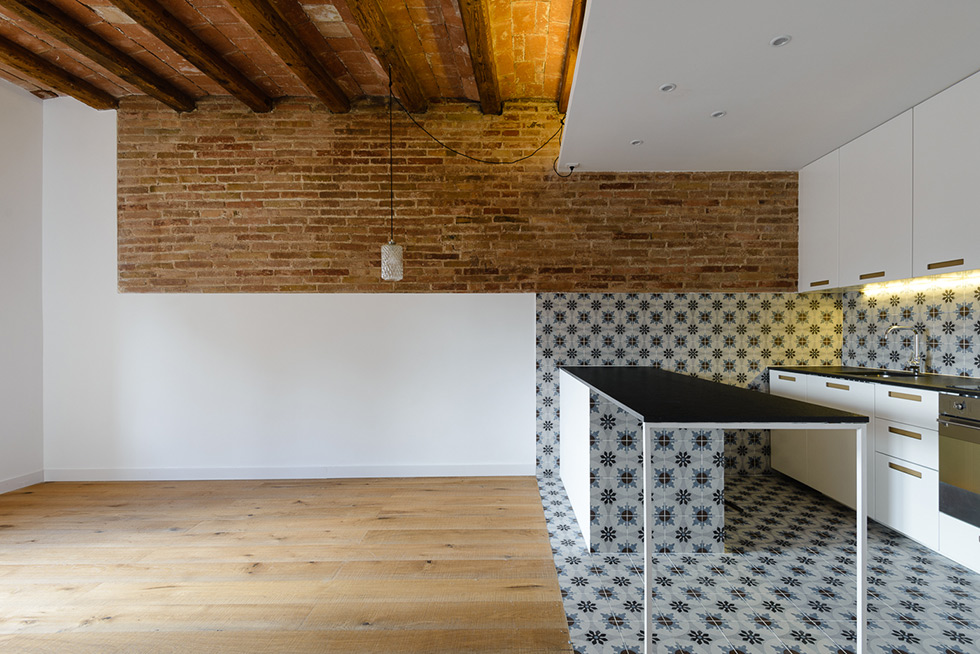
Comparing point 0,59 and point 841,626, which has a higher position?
point 0,59

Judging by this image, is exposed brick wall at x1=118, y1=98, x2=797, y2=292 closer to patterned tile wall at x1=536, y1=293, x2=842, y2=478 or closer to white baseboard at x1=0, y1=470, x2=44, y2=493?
patterned tile wall at x1=536, y1=293, x2=842, y2=478

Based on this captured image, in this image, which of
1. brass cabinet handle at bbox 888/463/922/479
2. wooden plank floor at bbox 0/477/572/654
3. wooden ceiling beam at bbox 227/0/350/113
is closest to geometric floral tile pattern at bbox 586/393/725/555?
wooden plank floor at bbox 0/477/572/654

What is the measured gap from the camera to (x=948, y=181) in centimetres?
281

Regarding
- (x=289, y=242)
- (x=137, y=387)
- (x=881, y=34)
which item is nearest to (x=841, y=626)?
(x=881, y=34)

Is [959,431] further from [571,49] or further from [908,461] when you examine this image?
[571,49]

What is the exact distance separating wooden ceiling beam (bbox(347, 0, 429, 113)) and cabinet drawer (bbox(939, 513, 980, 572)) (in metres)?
4.11

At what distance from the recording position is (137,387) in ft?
14.1

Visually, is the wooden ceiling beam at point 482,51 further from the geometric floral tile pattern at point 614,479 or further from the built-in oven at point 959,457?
the built-in oven at point 959,457

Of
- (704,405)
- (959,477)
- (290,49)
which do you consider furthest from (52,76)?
(959,477)

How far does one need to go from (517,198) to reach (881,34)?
254 cm

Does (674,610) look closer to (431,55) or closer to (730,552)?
(730,552)

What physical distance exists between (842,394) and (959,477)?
3.01ft

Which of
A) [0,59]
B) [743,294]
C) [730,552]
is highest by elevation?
[0,59]

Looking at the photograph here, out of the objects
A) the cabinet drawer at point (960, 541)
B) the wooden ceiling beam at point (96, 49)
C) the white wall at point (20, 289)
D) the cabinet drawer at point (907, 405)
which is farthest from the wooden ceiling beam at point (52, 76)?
the cabinet drawer at point (960, 541)
